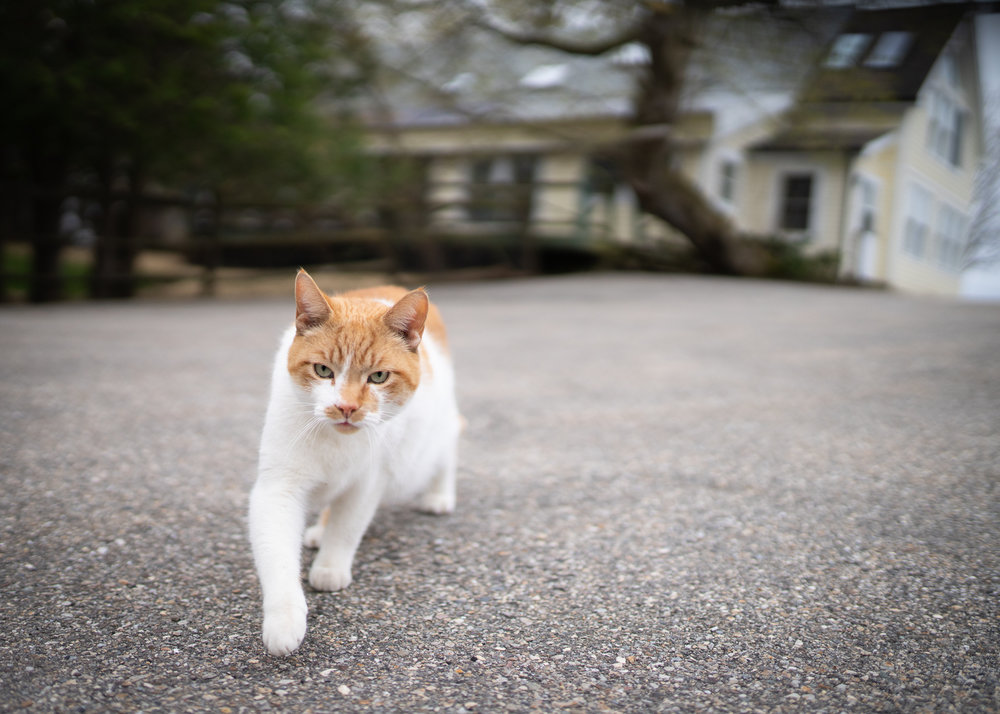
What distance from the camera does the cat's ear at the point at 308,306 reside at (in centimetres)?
216

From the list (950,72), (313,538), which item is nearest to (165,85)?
(313,538)

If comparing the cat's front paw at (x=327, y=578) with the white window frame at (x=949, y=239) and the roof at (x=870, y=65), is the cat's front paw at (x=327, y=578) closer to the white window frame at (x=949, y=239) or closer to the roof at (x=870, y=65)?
the roof at (x=870, y=65)

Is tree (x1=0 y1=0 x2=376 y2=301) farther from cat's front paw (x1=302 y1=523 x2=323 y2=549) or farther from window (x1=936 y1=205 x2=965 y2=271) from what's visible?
window (x1=936 y1=205 x2=965 y2=271)

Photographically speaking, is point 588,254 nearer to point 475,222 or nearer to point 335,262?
point 475,222

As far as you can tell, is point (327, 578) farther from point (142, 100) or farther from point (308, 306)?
point (142, 100)

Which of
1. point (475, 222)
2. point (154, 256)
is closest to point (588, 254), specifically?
point (475, 222)

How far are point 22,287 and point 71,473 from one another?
33.2 ft

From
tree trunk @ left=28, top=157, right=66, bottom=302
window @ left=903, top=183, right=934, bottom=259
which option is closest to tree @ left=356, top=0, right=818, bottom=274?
window @ left=903, top=183, right=934, bottom=259

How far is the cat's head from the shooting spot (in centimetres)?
208

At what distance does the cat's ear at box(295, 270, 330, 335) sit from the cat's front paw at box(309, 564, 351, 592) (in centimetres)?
72

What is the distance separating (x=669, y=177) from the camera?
15.1 m

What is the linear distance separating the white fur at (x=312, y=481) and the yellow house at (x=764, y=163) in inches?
454

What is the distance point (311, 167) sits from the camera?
1225 cm

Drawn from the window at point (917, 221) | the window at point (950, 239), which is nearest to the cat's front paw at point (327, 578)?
the window at point (917, 221)
